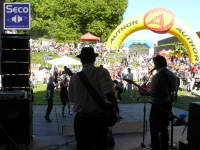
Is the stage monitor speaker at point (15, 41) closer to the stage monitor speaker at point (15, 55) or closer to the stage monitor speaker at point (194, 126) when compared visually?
the stage monitor speaker at point (15, 55)

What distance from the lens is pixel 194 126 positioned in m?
5.19

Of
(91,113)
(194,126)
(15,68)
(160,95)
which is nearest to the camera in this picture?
(91,113)

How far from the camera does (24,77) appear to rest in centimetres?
711

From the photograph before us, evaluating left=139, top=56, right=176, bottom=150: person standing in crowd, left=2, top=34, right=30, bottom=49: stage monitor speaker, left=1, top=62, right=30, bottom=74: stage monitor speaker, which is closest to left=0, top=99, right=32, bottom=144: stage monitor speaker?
left=1, top=62, right=30, bottom=74: stage monitor speaker

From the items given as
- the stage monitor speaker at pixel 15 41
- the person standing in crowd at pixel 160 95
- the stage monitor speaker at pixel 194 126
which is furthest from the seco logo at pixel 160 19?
the stage monitor speaker at pixel 194 126

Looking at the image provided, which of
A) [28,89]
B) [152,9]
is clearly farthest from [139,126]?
[152,9]

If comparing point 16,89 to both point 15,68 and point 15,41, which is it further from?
point 15,41

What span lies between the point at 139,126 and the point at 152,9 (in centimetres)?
2131

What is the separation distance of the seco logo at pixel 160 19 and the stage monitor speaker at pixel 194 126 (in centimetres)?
2366

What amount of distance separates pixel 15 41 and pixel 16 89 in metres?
1.02

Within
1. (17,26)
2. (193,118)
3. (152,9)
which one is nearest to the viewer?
(193,118)

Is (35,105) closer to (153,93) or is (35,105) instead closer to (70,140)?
(70,140)

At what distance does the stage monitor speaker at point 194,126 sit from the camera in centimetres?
508

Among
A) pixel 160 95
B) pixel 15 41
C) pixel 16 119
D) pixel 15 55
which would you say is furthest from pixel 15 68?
pixel 160 95
